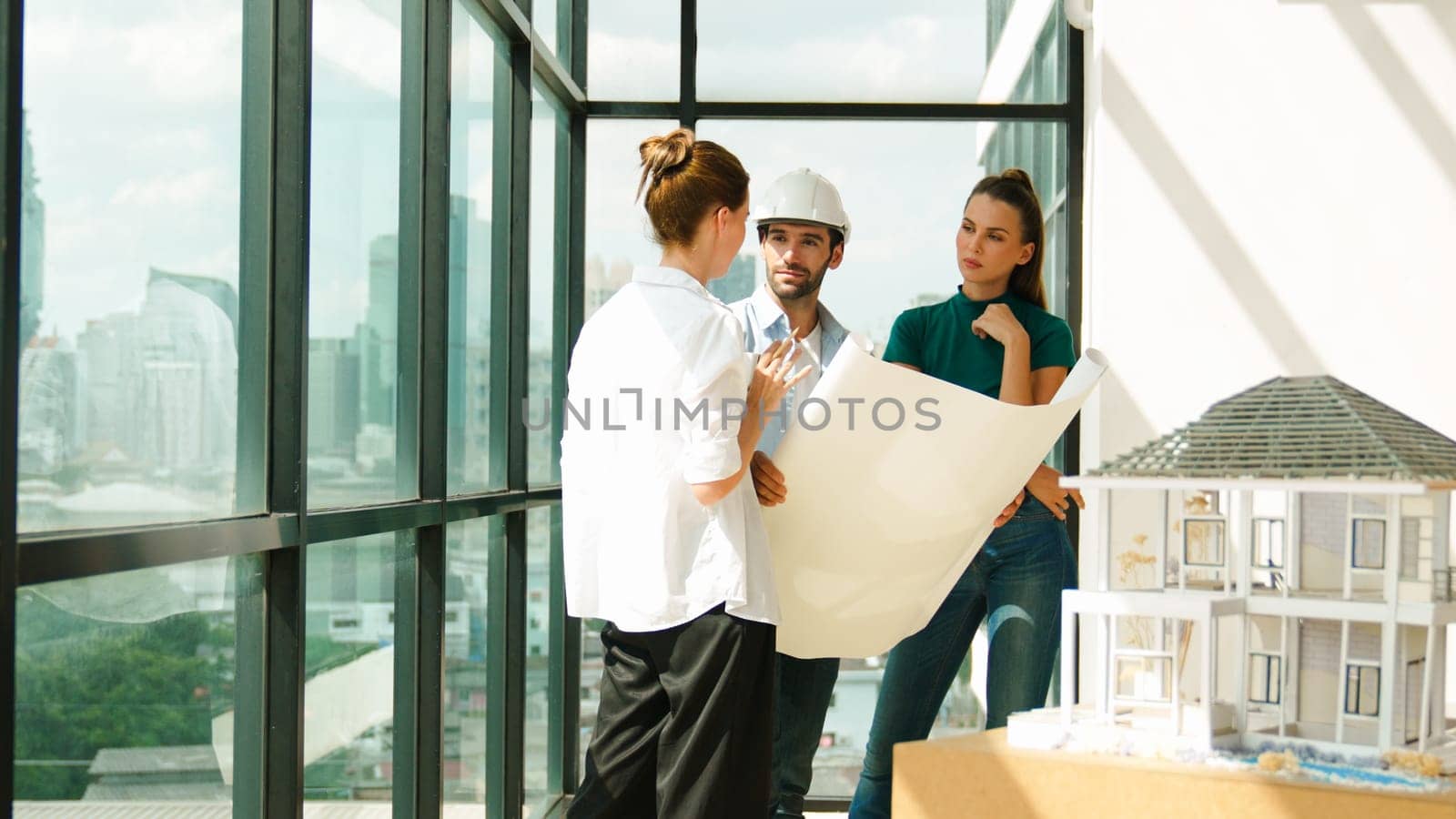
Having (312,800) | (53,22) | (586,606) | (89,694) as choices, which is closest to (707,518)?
(586,606)

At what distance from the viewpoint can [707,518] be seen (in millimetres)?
2002

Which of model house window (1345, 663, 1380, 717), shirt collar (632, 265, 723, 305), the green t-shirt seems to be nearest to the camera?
model house window (1345, 663, 1380, 717)

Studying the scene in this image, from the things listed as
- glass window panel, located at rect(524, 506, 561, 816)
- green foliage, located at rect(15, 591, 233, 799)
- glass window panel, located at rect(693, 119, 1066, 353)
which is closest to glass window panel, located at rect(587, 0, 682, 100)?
glass window panel, located at rect(693, 119, 1066, 353)

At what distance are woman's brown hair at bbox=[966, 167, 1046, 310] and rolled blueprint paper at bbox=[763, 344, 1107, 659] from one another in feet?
1.87

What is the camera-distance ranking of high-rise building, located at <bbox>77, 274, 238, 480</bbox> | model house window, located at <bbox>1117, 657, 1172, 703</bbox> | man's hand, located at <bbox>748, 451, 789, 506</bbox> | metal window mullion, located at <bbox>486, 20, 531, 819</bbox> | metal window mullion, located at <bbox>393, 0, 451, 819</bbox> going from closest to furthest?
high-rise building, located at <bbox>77, 274, 238, 480</bbox>, model house window, located at <bbox>1117, 657, 1172, 703</bbox>, man's hand, located at <bbox>748, 451, 789, 506</bbox>, metal window mullion, located at <bbox>393, 0, 451, 819</bbox>, metal window mullion, located at <bbox>486, 20, 531, 819</bbox>

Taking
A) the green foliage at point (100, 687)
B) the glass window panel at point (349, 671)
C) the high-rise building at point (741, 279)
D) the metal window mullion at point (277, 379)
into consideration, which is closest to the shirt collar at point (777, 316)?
the glass window panel at point (349, 671)

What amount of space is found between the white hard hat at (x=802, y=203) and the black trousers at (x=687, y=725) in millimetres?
1050

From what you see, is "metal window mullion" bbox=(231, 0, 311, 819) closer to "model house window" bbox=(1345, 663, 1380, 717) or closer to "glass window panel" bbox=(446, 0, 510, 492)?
"glass window panel" bbox=(446, 0, 510, 492)

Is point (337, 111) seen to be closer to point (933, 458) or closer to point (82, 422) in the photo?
point (82, 422)

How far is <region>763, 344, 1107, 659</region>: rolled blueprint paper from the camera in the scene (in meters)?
2.04

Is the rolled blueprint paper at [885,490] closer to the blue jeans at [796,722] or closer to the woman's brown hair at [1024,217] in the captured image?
the blue jeans at [796,722]

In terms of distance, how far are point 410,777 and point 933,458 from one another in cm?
116

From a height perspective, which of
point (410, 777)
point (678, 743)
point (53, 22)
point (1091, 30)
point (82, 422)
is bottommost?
point (410, 777)

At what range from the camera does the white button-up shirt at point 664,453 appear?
1.91 meters
